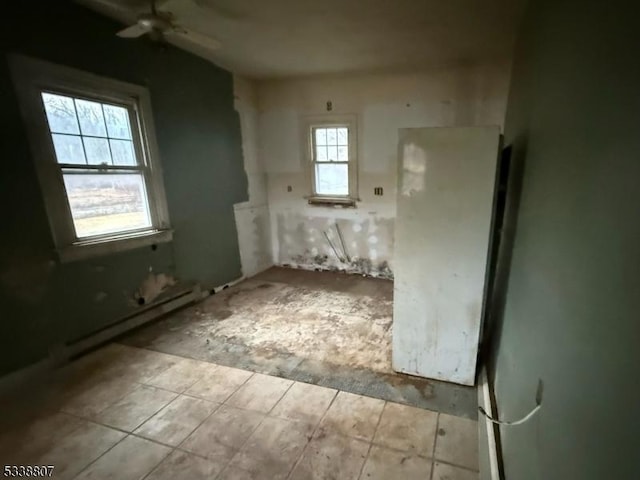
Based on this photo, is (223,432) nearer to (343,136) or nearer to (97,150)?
(97,150)

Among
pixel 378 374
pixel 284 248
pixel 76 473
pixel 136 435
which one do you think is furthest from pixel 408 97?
pixel 76 473

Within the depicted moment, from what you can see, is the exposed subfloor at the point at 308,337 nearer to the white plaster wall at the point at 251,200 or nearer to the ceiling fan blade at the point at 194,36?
the white plaster wall at the point at 251,200

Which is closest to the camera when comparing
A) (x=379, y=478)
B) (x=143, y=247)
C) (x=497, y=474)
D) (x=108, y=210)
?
(x=497, y=474)

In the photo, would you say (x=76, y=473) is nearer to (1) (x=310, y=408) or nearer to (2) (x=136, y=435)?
(2) (x=136, y=435)

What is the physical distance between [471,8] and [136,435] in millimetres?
3834

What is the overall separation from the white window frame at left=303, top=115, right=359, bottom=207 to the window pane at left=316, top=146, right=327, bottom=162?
0.20ft

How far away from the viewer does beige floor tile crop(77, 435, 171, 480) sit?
62.2 inches

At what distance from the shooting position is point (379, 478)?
1.53 meters

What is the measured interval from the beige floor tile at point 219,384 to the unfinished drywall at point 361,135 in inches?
105

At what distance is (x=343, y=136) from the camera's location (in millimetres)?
4414

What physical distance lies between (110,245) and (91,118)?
3.65ft

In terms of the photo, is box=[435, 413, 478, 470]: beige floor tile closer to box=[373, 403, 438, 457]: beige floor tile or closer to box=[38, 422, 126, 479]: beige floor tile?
box=[373, 403, 438, 457]: beige floor tile

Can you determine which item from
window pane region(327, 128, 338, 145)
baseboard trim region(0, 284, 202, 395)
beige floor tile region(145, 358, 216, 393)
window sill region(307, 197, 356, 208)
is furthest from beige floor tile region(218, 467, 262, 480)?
window pane region(327, 128, 338, 145)

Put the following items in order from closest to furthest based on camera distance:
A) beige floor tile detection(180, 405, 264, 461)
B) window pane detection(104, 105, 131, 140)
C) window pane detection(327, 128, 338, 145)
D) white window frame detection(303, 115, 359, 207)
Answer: beige floor tile detection(180, 405, 264, 461) < window pane detection(104, 105, 131, 140) < white window frame detection(303, 115, 359, 207) < window pane detection(327, 128, 338, 145)
